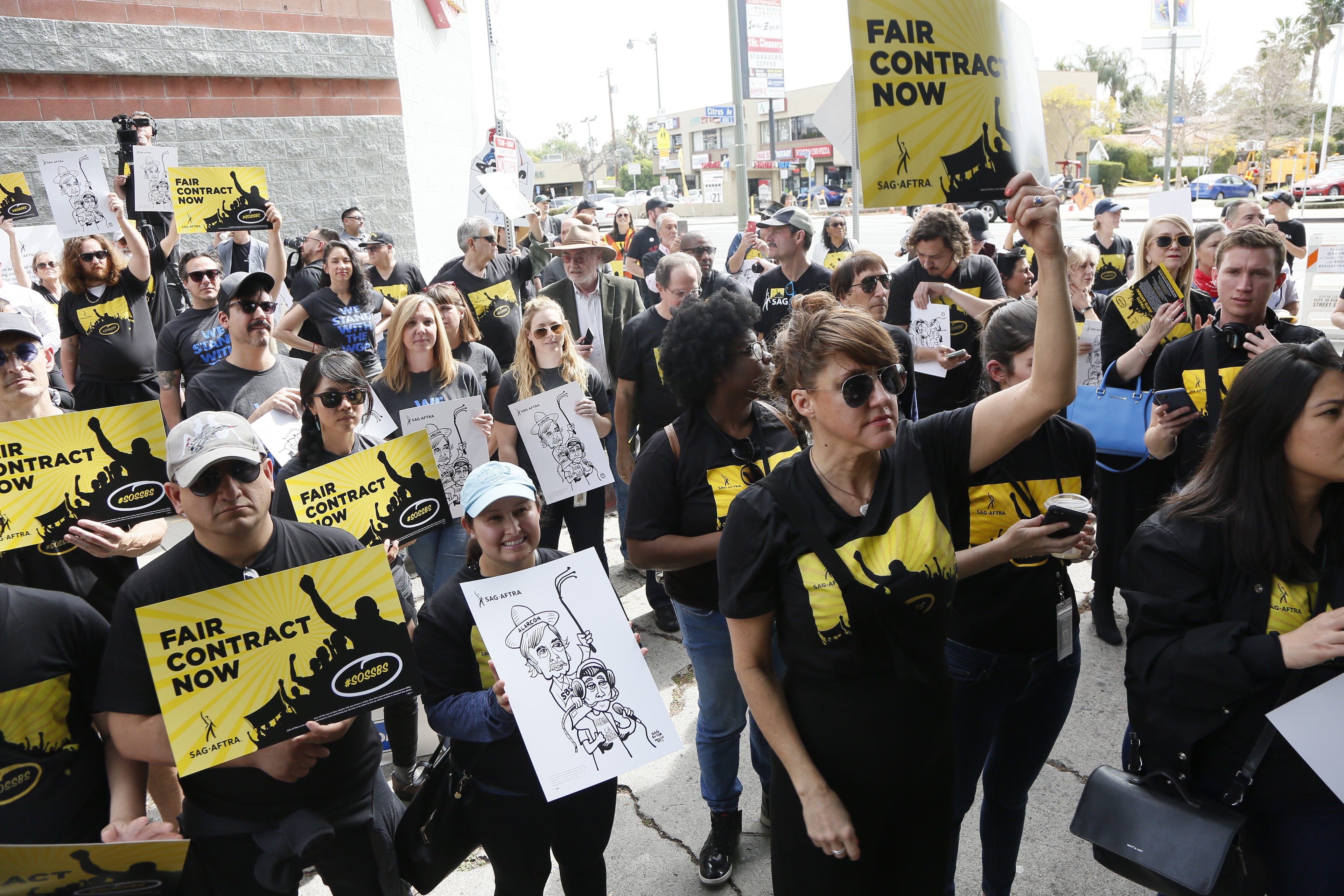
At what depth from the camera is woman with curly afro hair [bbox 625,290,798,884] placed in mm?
2953

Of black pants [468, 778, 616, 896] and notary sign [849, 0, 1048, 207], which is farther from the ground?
notary sign [849, 0, 1048, 207]

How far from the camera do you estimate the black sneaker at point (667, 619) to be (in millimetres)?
5059

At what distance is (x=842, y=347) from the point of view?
2.07 meters

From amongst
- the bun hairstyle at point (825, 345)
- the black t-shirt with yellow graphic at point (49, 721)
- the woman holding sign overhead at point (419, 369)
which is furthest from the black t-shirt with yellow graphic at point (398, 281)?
the bun hairstyle at point (825, 345)

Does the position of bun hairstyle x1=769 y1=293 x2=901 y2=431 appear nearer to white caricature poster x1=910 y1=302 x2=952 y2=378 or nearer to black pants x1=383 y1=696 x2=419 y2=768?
black pants x1=383 y1=696 x2=419 y2=768

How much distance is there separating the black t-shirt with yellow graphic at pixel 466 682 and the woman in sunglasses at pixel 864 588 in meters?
0.75

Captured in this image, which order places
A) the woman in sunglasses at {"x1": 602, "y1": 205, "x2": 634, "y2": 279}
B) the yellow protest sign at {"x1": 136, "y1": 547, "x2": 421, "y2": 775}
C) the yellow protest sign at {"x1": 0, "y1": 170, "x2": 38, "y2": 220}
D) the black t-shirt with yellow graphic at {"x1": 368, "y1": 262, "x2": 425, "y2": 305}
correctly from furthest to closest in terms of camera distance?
1. the woman in sunglasses at {"x1": 602, "y1": 205, "x2": 634, "y2": 279}
2. the yellow protest sign at {"x1": 0, "y1": 170, "x2": 38, "y2": 220}
3. the black t-shirt with yellow graphic at {"x1": 368, "y1": 262, "x2": 425, "y2": 305}
4. the yellow protest sign at {"x1": 136, "y1": 547, "x2": 421, "y2": 775}

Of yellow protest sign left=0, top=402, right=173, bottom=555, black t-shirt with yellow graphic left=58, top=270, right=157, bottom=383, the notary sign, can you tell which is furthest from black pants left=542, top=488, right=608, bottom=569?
black t-shirt with yellow graphic left=58, top=270, right=157, bottom=383

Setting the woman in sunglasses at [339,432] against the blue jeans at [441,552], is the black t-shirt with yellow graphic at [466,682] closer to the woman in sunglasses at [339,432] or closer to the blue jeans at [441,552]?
the woman in sunglasses at [339,432]

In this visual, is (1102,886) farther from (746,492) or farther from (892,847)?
(746,492)

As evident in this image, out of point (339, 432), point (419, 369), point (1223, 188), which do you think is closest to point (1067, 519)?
point (339, 432)

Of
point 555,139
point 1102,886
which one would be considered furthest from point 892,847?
point 555,139

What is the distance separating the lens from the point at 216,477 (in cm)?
233

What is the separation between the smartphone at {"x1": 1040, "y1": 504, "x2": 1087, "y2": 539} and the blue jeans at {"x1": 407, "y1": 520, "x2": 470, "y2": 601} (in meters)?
2.72
